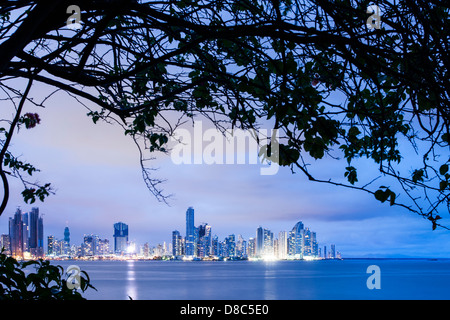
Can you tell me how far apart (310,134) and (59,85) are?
2179 millimetres

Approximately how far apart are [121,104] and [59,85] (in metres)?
0.71

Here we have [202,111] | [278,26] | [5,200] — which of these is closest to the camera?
[278,26]

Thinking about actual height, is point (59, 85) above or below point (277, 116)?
above

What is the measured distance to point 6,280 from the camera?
2.06 meters

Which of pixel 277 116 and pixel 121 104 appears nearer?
pixel 277 116
